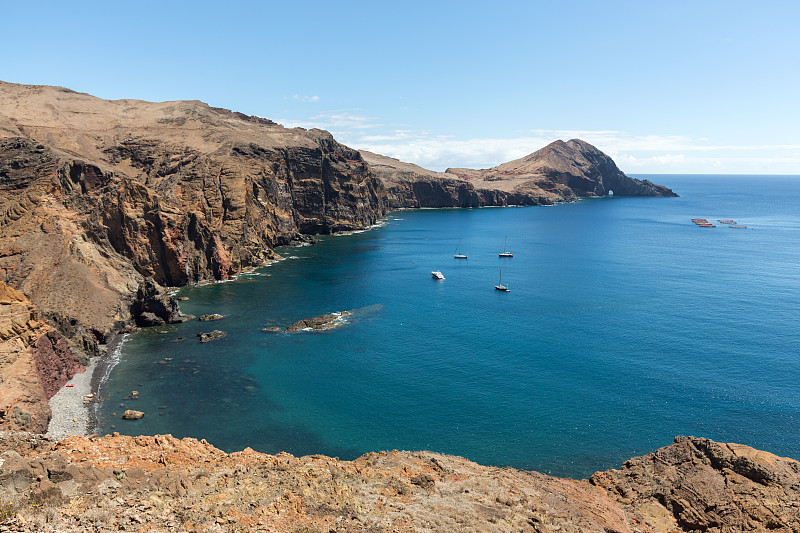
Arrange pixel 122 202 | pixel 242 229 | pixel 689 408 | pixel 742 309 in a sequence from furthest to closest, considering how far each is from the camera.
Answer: pixel 242 229
pixel 122 202
pixel 742 309
pixel 689 408

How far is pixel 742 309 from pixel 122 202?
127264 mm

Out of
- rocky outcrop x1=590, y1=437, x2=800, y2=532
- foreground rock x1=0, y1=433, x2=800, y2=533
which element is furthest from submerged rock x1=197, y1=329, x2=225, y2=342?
rocky outcrop x1=590, y1=437, x2=800, y2=532

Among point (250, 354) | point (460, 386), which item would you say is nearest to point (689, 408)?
point (460, 386)

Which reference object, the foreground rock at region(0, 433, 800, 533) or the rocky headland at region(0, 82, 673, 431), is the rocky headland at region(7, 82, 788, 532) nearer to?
the foreground rock at region(0, 433, 800, 533)

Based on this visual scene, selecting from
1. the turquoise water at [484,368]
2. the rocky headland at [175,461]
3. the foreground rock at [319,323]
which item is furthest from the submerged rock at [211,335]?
Result: the foreground rock at [319,323]

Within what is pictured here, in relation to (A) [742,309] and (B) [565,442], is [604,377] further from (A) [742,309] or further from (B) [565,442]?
(A) [742,309]

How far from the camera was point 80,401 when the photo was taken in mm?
59312

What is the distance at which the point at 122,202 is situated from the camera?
349ft

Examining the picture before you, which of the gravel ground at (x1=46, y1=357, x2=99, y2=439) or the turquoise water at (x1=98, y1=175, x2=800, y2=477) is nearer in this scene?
the gravel ground at (x1=46, y1=357, x2=99, y2=439)

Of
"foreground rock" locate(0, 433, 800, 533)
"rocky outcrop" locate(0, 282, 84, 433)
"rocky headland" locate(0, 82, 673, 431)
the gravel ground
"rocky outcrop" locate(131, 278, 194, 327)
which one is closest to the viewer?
"foreground rock" locate(0, 433, 800, 533)

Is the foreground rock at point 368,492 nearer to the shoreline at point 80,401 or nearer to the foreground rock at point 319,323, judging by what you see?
the shoreline at point 80,401

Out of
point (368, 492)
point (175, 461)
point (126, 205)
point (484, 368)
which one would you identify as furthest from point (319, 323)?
point (368, 492)

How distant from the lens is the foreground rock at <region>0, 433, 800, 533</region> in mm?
27062

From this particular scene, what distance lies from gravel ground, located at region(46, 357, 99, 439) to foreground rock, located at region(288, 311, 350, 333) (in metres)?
32.0
